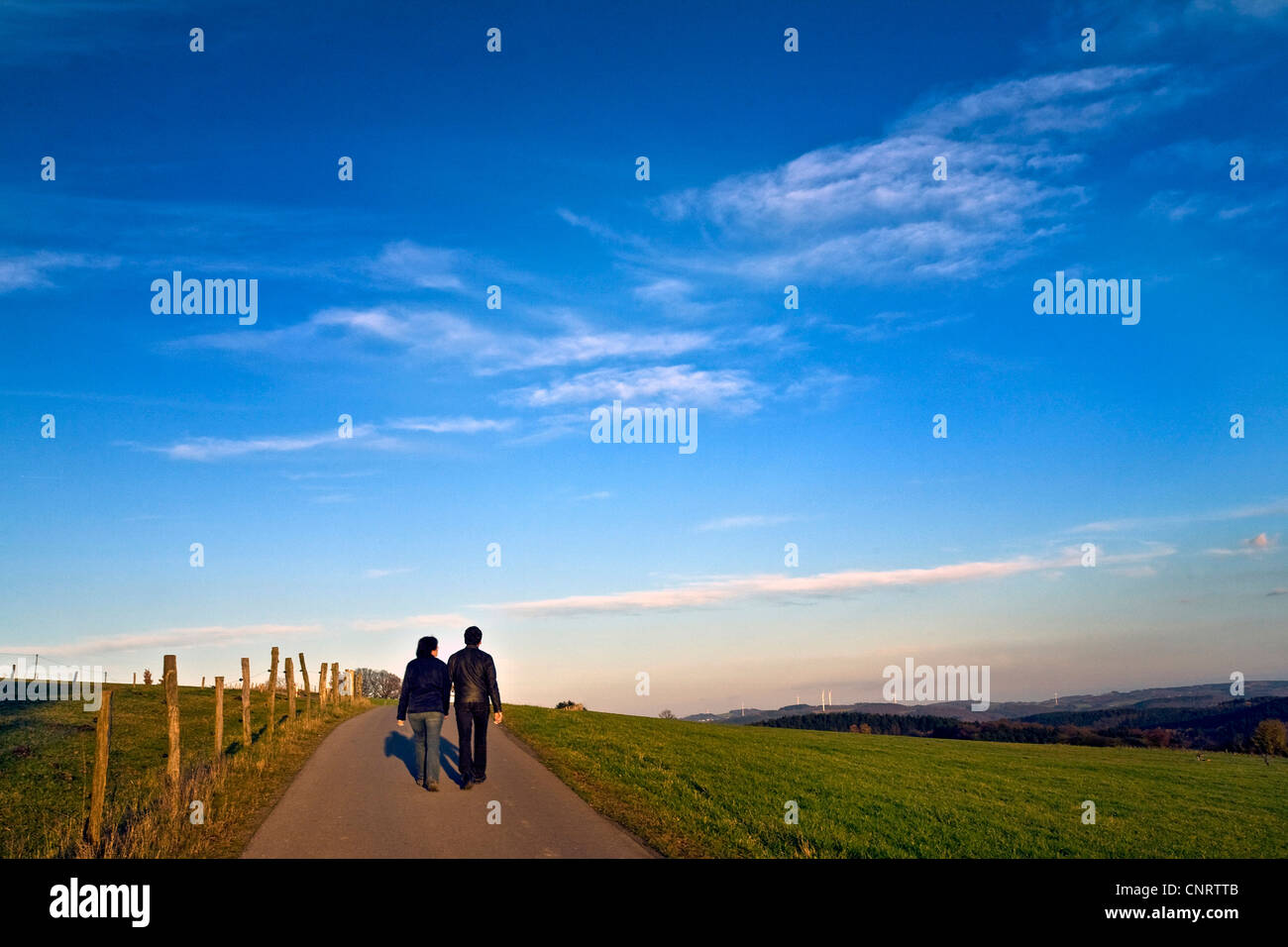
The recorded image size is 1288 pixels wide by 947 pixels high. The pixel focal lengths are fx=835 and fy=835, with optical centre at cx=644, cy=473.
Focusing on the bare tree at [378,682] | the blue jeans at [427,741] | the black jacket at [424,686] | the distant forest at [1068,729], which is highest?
the black jacket at [424,686]

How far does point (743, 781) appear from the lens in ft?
56.5

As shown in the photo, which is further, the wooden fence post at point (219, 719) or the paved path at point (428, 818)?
the wooden fence post at point (219, 719)

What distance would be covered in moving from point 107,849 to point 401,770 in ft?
22.5

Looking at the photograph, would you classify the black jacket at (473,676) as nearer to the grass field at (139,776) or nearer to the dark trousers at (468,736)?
the dark trousers at (468,736)

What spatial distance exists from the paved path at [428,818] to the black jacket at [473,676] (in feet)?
4.86

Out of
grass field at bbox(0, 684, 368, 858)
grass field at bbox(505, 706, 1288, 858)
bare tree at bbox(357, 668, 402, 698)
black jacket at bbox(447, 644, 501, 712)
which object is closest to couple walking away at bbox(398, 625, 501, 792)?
black jacket at bbox(447, 644, 501, 712)

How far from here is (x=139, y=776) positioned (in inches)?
874

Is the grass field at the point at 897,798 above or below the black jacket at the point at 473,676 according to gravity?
below

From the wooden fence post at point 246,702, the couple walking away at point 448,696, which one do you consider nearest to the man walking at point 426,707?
the couple walking away at point 448,696

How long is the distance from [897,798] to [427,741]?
9681 millimetres

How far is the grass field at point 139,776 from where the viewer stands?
34.9 feet

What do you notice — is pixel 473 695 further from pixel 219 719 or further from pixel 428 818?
pixel 219 719
